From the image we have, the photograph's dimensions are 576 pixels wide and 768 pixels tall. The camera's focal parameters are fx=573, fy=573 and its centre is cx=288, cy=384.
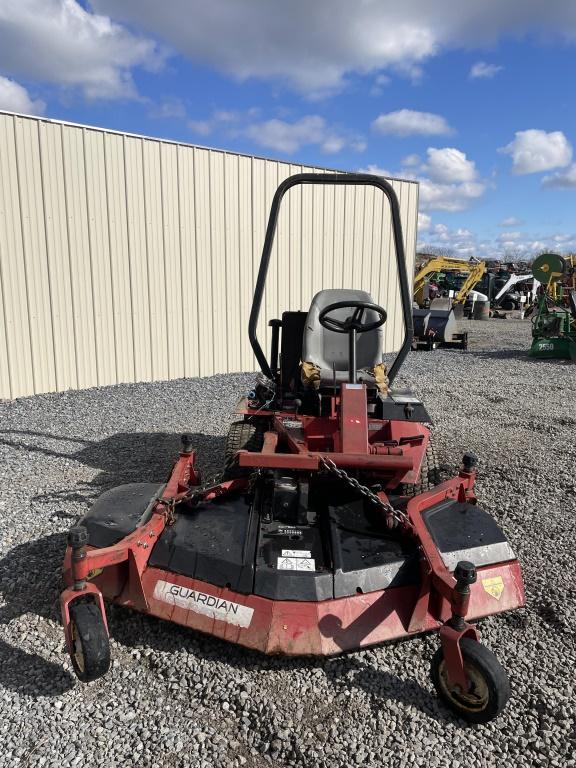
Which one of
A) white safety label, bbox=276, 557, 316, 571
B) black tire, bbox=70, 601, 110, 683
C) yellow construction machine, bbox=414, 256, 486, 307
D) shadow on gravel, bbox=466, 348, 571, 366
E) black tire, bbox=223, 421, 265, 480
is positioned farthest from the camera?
yellow construction machine, bbox=414, 256, 486, 307

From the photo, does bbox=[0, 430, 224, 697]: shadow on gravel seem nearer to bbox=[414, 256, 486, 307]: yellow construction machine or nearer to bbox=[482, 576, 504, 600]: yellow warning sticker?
bbox=[482, 576, 504, 600]: yellow warning sticker

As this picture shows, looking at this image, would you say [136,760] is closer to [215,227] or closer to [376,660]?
[376,660]

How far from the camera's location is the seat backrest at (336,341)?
167 inches

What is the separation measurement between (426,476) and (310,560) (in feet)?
4.59

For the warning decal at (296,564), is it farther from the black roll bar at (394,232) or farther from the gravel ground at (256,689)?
the black roll bar at (394,232)

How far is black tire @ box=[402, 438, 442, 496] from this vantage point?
11.4 feet

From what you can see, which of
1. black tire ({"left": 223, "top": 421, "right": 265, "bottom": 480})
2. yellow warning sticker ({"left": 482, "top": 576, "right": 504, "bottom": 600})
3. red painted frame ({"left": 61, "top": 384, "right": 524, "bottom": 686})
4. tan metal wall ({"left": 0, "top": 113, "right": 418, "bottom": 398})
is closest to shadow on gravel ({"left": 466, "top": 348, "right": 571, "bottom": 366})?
tan metal wall ({"left": 0, "top": 113, "right": 418, "bottom": 398})

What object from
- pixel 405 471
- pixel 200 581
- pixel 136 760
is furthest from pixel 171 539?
pixel 405 471

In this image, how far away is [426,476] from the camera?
3.66 meters

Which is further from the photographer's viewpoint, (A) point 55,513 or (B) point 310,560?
(A) point 55,513

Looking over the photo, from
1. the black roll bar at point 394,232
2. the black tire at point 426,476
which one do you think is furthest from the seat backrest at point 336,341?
the black tire at point 426,476

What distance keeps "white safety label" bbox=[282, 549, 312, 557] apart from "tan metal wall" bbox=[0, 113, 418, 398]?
572 cm

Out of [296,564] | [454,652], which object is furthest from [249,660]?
[454,652]

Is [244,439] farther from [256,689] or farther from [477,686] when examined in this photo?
[477,686]
